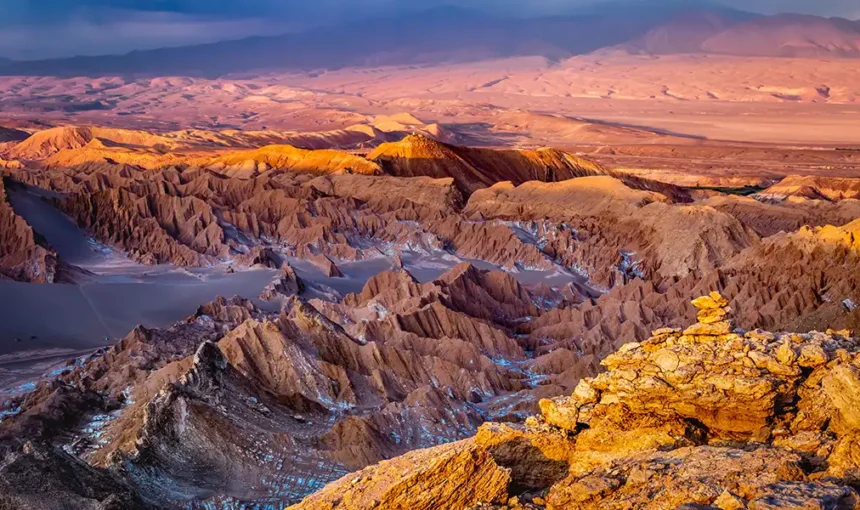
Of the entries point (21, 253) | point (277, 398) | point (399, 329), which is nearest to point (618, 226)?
point (399, 329)

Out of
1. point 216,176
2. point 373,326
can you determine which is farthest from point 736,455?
point 216,176

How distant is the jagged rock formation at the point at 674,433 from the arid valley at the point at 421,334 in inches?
1.3

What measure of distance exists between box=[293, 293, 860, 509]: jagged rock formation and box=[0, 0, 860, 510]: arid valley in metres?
0.03

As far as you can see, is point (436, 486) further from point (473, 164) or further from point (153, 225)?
point (473, 164)

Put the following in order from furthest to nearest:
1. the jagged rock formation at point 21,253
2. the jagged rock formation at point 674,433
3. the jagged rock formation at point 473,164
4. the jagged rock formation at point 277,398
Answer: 1. the jagged rock formation at point 473,164
2. the jagged rock formation at point 21,253
3. the jagged rock formation at point 277,398
4. the jagged rock formation at point 674,433

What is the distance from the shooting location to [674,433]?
373 inches

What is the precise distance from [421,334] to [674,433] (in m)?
20.6

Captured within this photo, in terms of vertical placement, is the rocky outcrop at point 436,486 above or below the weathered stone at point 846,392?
below

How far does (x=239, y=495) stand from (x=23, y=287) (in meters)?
28.5

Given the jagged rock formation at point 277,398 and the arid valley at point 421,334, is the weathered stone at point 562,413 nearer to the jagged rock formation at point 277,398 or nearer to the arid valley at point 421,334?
the arid valley at point 421,334

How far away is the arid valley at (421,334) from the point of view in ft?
Answer: 30.6

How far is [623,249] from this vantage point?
49.8 metres

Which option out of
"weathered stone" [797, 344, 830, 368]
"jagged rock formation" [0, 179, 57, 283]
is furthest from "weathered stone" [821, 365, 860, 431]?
"jagged rock formation" [0, 179, 57, 283]

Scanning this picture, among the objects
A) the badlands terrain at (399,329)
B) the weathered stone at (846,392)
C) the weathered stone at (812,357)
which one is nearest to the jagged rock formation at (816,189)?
the badlands terrain at (399,329)
